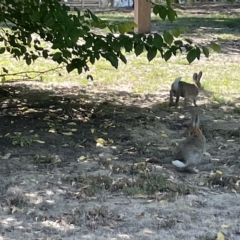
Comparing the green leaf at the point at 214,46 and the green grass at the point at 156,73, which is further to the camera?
the green grass at the point at 156,73

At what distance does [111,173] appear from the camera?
483 centimetres

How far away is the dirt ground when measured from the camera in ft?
12.5

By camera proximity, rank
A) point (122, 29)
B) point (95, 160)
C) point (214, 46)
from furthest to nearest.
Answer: point (122, 29) → point (95, 160) → point (214, 46)

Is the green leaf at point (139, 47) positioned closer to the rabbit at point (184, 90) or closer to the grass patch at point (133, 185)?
the grass patch at point (133, 185)

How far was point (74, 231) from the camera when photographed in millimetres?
3705

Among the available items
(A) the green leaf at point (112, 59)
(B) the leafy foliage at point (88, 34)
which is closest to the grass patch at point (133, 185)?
(B) the leafy foliage at point (88, 34)

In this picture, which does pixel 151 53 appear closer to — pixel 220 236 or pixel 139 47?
pixel 139 47

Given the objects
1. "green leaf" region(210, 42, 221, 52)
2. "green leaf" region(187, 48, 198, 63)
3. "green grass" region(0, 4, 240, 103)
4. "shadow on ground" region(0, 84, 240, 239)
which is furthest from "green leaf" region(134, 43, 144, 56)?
"green grass" region(0, 4, 240, 103)

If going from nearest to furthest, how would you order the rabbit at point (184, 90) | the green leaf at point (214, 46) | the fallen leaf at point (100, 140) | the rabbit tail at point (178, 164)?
1. the rabbit tail at point (178, 164)
2. the green leaf at point (214, 46)
3. the fallen leaf at point (100, 140)
4. the rabbit at point (184, 90)

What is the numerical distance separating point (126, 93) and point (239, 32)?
774 centimetres

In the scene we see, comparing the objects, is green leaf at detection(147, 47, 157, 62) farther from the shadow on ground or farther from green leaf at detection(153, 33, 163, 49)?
the shadow on ground

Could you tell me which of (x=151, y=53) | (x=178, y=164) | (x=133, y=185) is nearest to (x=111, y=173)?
(x=133, y=185)

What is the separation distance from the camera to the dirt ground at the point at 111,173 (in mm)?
3809

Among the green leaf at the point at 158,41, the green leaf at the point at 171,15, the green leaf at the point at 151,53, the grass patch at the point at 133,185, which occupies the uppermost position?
the green leaf at the point at 171,15
